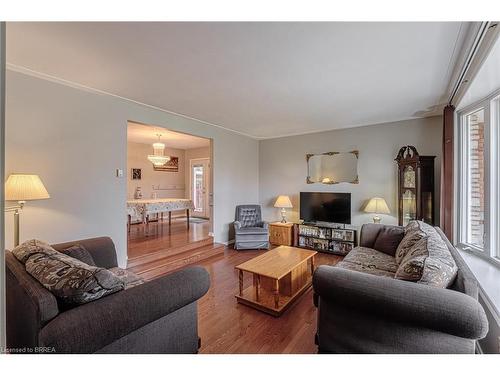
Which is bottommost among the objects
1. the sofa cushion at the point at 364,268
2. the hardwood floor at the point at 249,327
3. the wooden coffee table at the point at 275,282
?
the hardwood floor at the point at 249,327

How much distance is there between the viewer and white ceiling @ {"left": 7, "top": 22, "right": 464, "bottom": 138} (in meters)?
1.63

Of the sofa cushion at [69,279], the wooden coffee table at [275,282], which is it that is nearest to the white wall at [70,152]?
the sofa cushion at [69,279]

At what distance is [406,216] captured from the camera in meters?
3.71

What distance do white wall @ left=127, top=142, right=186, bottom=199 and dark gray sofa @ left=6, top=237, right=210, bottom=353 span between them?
5271 millimetres

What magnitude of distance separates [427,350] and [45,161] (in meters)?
3.60

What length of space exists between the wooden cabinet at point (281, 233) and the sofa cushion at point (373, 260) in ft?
6.19

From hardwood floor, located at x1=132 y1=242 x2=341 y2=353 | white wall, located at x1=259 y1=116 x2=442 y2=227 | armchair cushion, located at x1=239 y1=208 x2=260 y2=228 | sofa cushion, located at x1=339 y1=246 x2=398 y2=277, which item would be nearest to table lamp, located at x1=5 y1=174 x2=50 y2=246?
hardwood floor, located at x1=132 y1=242 x2=341 y2=353

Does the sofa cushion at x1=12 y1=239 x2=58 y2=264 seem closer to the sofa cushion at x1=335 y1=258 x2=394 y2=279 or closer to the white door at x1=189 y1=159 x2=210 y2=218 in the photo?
the sofa cushion at x1=335 y1=258 x2=394 y2=279

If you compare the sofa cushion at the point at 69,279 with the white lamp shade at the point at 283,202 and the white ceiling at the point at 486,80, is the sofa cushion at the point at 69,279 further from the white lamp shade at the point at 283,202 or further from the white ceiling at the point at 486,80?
the white lamp shade at the point at 283,202

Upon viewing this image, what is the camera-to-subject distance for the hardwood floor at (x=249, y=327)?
1739 millimetres

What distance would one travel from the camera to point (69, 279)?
112 cm
